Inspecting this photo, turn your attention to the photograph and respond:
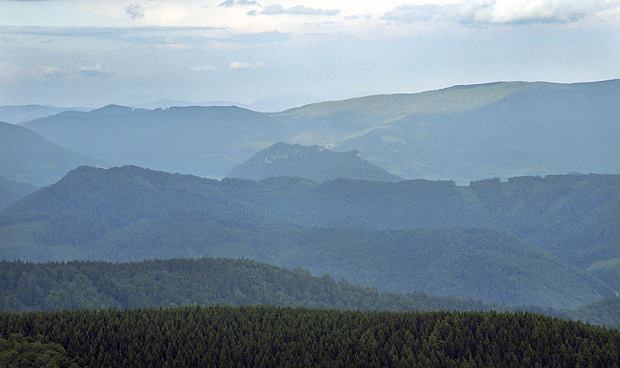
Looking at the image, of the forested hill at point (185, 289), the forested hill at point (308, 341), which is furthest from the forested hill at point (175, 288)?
the forested hill at point (308, 341)

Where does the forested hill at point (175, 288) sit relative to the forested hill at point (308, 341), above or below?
below

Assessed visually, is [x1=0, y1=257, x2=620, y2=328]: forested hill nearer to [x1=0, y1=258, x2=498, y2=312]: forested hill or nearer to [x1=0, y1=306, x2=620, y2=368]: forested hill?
[x1=0, y1=258, x2=498, y2=312]: forested hill

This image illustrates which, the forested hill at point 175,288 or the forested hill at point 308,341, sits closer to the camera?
the forested hill at point 308,341

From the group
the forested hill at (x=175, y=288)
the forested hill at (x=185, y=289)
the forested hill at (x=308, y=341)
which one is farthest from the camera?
the forested hill at (x=185, y=289)

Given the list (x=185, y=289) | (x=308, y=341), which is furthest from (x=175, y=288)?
(x=308, y=341)

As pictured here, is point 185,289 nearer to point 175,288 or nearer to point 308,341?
point 175,288

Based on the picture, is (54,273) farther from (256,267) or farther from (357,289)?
(357,289)

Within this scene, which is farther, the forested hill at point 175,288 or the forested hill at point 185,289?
the forested hill at point 185,289

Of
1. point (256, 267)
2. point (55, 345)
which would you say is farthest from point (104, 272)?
point (55, 345)

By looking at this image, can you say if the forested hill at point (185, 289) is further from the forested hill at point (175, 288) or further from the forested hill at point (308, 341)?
the forested hill at point (308, 341)

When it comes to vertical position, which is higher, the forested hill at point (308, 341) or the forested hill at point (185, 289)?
the forested hill at point (308, 341)

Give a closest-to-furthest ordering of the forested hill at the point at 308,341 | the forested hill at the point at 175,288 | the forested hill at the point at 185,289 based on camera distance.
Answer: the forested hill at the point at 308,341, the forested hill at the point at 175,288, the forested hill at the point at 185,289
